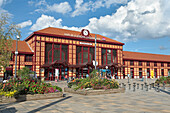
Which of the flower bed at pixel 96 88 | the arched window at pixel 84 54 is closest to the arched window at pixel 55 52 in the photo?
the arched window at pixel 84 54

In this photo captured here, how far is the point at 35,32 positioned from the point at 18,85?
1093 inches

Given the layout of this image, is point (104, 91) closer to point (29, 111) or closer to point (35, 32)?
point (29, 111)

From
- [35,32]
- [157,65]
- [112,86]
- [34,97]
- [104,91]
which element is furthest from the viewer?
[157,65]

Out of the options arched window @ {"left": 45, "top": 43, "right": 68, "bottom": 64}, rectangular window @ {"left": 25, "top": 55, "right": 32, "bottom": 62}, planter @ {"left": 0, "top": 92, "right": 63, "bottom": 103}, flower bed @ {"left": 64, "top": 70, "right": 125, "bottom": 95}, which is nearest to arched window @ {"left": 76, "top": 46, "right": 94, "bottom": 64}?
arched window @ {"left": 45, "top": 43, "right": 68, "bottom": 64}

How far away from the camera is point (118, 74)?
49.0m

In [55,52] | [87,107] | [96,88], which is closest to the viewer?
[87,107]

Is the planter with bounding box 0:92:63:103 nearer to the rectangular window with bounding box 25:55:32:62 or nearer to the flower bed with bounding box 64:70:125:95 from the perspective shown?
the flower bed with bounding box 64:70:125:95

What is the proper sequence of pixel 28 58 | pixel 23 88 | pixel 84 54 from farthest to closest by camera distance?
pixel 84 54, pixel 28 58, pixel 23 88

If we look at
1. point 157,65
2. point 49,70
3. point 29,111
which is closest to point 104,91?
point 29,111

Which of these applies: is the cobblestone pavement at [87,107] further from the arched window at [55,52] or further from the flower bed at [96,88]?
the arched window at [55,52]

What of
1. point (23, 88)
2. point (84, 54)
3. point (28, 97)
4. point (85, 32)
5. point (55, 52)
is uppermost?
point (85, 32)

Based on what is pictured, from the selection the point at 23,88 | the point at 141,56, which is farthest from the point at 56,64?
the point at 141,56

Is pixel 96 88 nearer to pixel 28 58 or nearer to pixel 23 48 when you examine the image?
pixel 28 58

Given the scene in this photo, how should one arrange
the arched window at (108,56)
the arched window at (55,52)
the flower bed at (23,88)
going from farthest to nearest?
1. the arched window at (108,56)
2. the arched window at (55,52)
3. the flower bed at (23,88)
